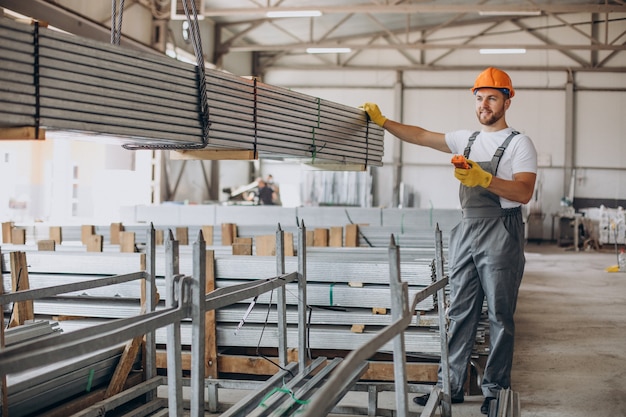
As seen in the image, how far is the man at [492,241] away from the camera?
419 centimetres

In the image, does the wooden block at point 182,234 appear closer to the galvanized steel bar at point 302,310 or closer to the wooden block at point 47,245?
the wooden block at point 47,245

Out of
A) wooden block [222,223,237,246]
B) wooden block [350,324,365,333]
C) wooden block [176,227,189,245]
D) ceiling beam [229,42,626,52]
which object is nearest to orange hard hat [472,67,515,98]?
wooden block [350,324,365,333]

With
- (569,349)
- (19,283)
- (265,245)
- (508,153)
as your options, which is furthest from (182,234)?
(569,349)

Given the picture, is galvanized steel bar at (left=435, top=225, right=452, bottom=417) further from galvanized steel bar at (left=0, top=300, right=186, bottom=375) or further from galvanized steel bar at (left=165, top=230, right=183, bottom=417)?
galvanized steel bar at (left=0, top=300, right=186, bottom=375)

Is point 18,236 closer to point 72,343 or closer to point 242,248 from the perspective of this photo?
point 242,248

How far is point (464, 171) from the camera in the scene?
3955 millimetres

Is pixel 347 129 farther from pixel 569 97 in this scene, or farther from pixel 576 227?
pixel 569 97

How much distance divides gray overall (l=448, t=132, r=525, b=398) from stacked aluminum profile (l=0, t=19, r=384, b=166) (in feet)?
3.47

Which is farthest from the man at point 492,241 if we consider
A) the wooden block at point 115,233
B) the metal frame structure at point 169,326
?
the wooden block at point 115,233

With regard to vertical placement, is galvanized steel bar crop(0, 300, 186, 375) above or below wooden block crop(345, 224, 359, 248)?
below

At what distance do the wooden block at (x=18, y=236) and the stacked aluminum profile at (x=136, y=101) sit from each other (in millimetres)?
3304

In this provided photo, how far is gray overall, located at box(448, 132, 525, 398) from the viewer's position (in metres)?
4.20

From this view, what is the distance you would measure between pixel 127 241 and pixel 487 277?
315cm

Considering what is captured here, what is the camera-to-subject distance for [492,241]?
422cm
